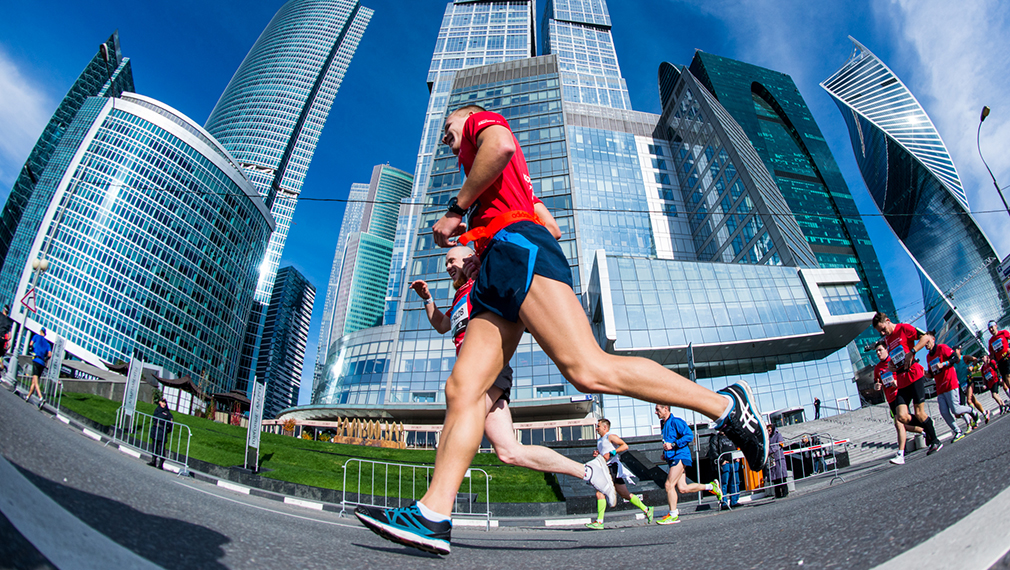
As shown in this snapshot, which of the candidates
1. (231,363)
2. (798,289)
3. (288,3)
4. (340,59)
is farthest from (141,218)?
(288,3)

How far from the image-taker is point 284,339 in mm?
163375

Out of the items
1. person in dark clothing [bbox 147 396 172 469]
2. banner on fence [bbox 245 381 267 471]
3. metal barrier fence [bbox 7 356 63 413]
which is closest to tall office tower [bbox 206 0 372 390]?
metal barrier fence [bbox 7 356 63 413]

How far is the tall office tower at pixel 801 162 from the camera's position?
93125mm

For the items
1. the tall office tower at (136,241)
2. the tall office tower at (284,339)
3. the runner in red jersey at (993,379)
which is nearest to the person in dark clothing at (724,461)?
the runner in red jersey at (993,379)

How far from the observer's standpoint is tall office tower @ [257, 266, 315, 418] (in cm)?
15775

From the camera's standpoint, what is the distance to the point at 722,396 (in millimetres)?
2170

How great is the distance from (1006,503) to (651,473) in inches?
571

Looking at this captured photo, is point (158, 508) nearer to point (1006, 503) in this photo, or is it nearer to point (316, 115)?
point (1006, 503)

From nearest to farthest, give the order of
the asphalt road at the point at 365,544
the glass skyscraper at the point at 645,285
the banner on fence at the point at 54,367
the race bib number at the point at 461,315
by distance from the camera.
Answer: the asphalt road at the point at 365,544
the race bib number at the point at 461,315
the banner on fence at the point at 54,367
the glass skyscraper at the point at 645,285

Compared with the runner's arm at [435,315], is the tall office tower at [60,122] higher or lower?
higher

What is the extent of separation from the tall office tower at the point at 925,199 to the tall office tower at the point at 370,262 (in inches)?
4765

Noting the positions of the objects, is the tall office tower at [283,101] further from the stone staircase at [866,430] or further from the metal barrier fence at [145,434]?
the metal barrier fence at [145,434]

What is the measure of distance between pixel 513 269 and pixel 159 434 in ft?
29.0

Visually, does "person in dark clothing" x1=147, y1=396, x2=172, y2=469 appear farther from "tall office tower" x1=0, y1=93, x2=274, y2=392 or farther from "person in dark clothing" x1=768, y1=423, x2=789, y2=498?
"tall office tower" x1=0, y1=93, x2=274, y2=392
